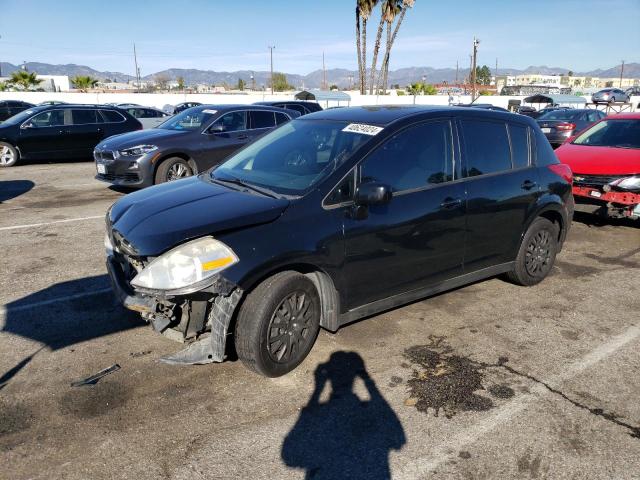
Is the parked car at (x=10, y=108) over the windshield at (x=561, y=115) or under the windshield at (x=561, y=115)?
over

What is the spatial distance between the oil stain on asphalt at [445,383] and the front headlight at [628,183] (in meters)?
4.49

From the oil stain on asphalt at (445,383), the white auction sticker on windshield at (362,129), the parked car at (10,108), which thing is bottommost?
the oil stain on asphalt at (445,383)

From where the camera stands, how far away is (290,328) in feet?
11.5

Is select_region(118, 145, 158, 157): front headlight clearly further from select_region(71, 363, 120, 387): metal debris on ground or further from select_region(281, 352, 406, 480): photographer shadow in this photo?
select_region(281, 352, 406, 480): photographer shadow

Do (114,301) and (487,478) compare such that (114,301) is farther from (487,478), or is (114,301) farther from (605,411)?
(605,411)

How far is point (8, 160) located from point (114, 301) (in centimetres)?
1093

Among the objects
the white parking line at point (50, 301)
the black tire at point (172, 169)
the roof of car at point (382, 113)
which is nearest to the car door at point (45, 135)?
the black tire at point (172, 169)

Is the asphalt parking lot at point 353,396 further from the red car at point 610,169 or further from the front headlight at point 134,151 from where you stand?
the front headlight at point 134,151

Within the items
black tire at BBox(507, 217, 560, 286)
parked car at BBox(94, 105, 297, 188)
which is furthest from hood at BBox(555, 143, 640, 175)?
parked car at BBox(94, 105, 297, 188)

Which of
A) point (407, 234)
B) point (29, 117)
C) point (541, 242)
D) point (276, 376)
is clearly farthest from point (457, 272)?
point (29, 117)

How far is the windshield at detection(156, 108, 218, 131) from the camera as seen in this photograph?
33.0 ft

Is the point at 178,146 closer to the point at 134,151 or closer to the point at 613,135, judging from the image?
the point at 134,151

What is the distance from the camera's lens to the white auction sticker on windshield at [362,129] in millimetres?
3946

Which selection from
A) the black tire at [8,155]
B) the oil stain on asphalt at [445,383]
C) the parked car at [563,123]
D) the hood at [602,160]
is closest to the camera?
the oil stain on asphalt at [445,383]
